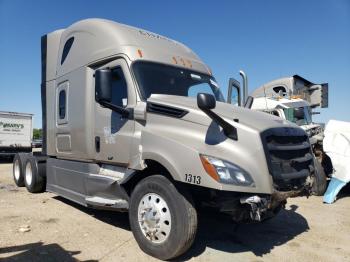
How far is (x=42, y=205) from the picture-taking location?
752cm

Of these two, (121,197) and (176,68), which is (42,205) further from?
(176,68)

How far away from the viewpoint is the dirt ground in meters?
4.70

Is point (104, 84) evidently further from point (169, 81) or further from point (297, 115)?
point (297, 115)

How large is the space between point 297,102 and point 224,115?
8319 mm

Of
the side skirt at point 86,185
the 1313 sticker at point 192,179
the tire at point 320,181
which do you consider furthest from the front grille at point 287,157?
the tire at point 320,181

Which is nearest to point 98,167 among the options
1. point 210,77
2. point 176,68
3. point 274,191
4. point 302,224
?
point 176,68

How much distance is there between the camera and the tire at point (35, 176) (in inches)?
336

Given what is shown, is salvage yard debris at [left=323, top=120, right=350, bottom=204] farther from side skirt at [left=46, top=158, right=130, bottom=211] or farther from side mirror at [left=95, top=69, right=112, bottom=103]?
side mirror at [left=95, top=69, right=112, bottom=103]

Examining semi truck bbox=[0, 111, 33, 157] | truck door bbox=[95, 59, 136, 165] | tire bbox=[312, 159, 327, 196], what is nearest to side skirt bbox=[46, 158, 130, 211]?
truck door bbox=[95, 59, 136, 165]

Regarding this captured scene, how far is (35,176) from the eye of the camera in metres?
8.55

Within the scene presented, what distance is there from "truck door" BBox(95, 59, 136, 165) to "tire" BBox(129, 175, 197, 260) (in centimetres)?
73

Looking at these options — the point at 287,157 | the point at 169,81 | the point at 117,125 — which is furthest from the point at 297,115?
the point at 117,125

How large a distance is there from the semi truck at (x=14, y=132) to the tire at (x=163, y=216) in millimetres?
17488

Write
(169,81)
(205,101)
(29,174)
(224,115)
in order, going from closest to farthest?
(205,101)
(224,115)
(169,81)
(29,174)
